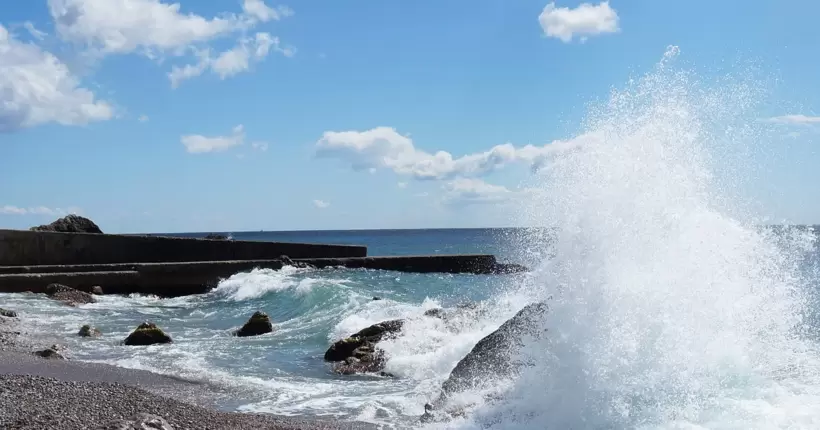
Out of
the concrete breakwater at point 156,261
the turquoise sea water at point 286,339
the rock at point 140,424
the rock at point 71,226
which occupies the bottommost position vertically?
the turquoise sea water at point 286,339

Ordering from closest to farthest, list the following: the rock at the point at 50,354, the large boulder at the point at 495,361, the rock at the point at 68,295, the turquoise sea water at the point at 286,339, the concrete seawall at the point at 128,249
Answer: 1. the large boulder at the point at 495,361
2. the turquoise sea water at the point at 286,339
3. the rock at the point at 50,354
4. the rock at the point at 68,295
5. the concrete seawall at the point at 128,249

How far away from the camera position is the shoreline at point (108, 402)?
6.27 m

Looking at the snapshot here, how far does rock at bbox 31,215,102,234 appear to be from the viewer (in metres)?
28.6

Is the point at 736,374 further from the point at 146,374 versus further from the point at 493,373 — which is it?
the point at 146,374

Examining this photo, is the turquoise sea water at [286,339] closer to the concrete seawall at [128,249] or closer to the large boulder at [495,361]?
the large boulder at [495,361]

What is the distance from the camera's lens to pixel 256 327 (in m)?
13.7

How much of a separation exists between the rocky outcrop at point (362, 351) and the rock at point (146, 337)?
2.89m

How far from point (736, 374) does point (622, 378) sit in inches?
49.9

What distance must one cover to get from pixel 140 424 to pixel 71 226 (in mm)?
26552

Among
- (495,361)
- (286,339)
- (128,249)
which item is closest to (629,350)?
(495,361)

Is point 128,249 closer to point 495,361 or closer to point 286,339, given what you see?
point 286,339

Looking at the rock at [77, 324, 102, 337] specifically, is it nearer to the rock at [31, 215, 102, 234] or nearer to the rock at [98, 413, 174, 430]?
the rock at [98, 413, 174, 430]

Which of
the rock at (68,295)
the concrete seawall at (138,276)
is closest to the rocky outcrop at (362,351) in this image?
the rock at (68,295)

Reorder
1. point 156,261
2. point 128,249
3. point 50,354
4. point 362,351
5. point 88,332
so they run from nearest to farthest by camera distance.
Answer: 1. point 50,354
2. point 362,351
3. point 88,332
4. point 128,249
5. point 156,261
